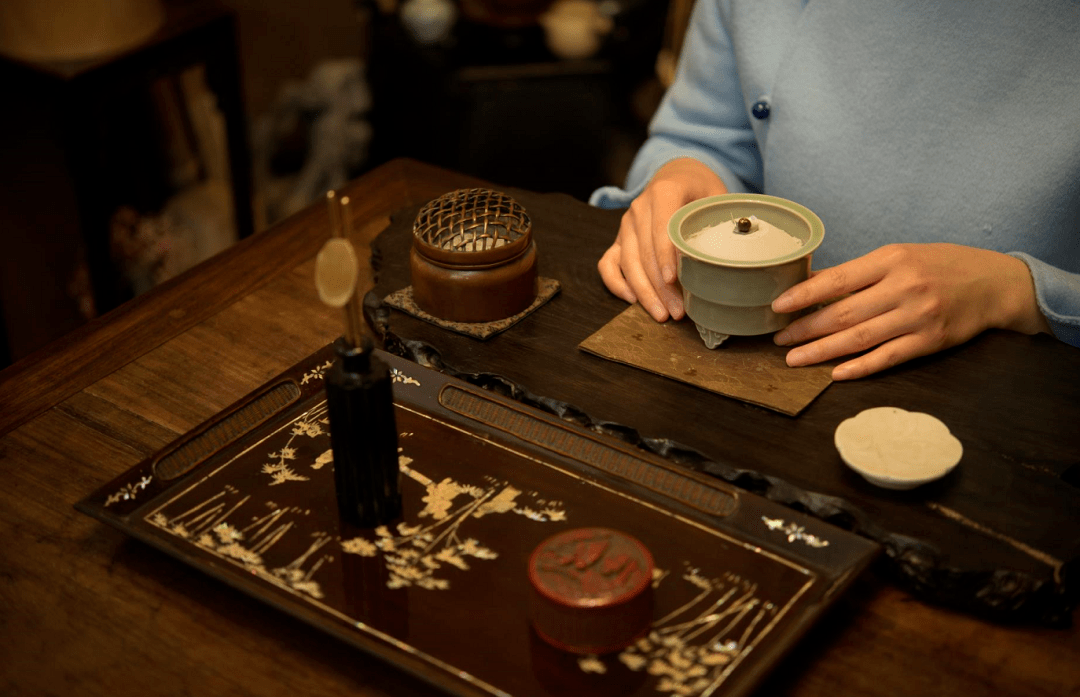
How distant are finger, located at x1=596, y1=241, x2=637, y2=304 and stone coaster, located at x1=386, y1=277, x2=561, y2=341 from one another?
6 cm

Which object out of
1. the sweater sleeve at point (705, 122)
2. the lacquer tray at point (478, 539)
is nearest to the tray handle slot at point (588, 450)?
the lacquer tray at point (478, 539)

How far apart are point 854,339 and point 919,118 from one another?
36 centimetres

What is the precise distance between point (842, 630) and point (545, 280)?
582 mm

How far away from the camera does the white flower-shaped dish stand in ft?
3.11

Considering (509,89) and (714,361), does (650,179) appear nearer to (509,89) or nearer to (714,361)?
(714,361)

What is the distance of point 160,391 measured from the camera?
1171 mm

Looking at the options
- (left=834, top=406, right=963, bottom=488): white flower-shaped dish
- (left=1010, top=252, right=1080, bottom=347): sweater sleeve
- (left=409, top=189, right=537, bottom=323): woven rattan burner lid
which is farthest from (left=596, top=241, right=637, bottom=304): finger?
(left=1010, top=252, right=1080, bottom=347): sweater sleeve

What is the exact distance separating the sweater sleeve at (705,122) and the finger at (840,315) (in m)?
0.40

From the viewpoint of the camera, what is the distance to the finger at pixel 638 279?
122 centimetres

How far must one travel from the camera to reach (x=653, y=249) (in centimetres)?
127

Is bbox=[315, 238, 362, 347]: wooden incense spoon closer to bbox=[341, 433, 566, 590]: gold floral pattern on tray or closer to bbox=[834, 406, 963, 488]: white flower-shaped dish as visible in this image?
bbox=[341, 433, 566, 590]: gold floral pattern on tray

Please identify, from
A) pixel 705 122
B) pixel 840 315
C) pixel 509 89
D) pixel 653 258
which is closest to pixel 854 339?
pixel 840 315

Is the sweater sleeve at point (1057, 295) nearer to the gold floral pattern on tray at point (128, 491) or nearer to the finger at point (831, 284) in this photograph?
the finger at point (831, 284)

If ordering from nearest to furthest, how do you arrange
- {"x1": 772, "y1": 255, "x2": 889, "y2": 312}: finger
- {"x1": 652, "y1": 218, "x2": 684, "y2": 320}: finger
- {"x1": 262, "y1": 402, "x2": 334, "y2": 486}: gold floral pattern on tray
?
{"x1": 262, "y1": 402, "x2": 334, "y2": 486}: gold floral pattern on tray, {"x1": 772, "y1": 255, "x2": 889, "y2": 312}: finger, {"x1": 652, "y1": 218, "x2": 684, "y2": 320}: finger
